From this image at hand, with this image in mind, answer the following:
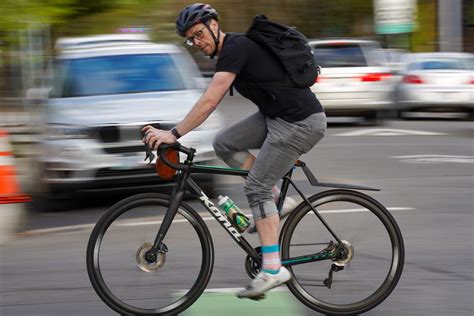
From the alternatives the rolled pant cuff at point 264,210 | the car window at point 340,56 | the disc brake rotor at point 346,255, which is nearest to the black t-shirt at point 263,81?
the rolled pant cuff at point 264,210

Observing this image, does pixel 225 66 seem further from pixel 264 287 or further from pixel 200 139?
pixel 200 139

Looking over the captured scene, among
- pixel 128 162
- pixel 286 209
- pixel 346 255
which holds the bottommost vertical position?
pixel 128 162

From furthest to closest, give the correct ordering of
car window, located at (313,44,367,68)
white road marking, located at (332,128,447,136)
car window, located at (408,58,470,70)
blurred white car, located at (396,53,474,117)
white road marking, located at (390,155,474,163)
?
1. car window, located at (408,58,470,70)
2. blurred white car, located at (396,53,474,117)
3. car window, located at (313,44,367,68)
4. white road marking, located at (332,128,447,136)
5. white road marking, located at (390,155,474,163)

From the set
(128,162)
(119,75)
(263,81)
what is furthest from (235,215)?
(119,75)

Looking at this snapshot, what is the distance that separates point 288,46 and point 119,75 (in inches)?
215

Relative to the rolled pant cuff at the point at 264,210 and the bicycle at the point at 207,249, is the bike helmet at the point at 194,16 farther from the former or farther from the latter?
the rolled pant cuff at the point at 264,210

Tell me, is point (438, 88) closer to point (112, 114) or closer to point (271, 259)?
point (112, 114)

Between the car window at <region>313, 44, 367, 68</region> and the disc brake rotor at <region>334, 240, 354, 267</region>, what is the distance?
1305 centimetres

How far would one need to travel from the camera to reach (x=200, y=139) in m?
9.29

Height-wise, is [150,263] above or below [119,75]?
above

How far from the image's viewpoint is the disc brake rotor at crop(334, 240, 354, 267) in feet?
17.8

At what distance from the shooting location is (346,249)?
17.9 feet

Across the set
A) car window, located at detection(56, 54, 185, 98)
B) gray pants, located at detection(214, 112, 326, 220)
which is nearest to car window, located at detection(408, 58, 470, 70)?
car window, located at detection(56, 54, 185, 98)

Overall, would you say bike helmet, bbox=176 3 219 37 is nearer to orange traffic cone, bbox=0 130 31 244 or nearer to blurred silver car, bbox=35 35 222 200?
orange traffic cone, bbox=0 130 31 244
